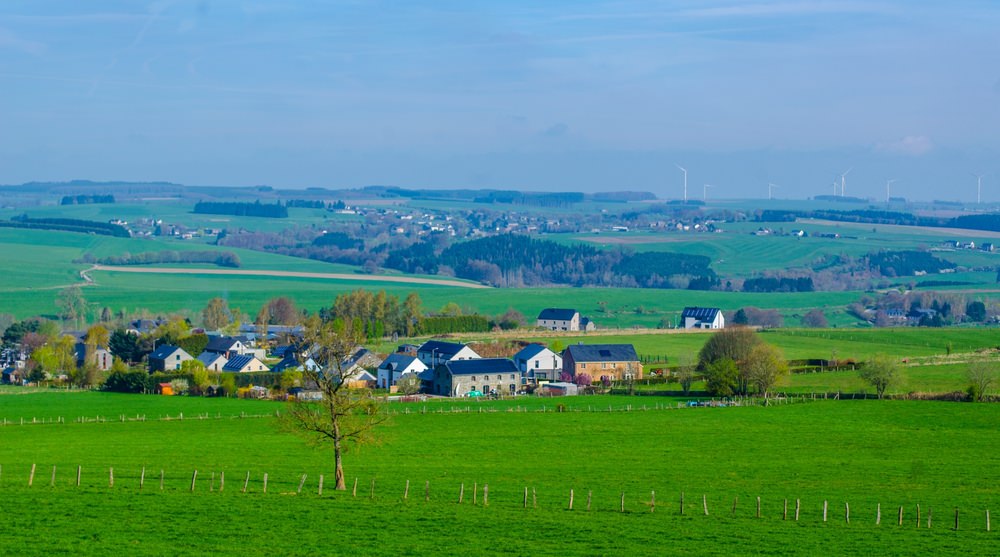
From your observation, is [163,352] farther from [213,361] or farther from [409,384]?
[409,384]

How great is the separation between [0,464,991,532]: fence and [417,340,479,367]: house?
145ft

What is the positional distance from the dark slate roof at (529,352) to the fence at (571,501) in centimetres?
4498

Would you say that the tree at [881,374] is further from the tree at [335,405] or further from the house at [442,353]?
the tree at [335,405]

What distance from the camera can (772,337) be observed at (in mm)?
92375

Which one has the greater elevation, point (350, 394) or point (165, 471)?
point (350, 394)

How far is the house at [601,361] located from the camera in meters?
76.3

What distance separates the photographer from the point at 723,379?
2458 inches

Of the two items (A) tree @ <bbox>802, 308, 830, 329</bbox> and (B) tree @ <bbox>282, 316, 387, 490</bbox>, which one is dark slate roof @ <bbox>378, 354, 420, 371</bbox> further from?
(A) tree @ <bbox>802, 308, 830, 329</bbox>

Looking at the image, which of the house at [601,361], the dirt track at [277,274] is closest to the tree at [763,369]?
the house at [601,361]

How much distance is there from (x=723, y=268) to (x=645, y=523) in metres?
169

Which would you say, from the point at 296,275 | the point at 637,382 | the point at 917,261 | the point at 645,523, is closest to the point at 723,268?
the point at 917,261

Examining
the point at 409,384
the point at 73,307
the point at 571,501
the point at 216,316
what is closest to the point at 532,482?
the point at 571,501

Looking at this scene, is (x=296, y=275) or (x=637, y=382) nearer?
(x=637, y=382)

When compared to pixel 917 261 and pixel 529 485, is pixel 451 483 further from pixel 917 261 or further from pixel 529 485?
pixel 917 261
